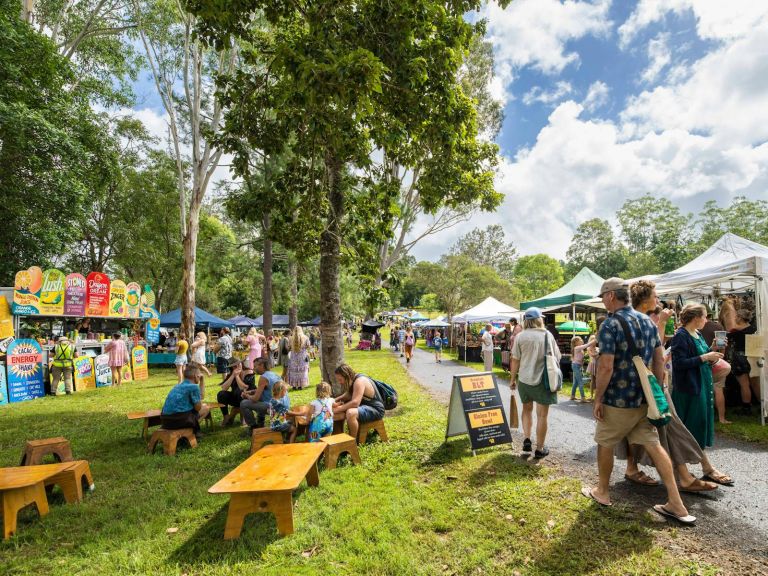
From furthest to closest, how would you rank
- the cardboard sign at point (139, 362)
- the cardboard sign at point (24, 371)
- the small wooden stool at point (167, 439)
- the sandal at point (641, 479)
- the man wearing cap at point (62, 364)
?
1. the cardboard sign at point (139, 362)
2. the man wearing cap at point (62, 364)
3. the cardboard sign at point (24, 371)
4. the small wooden stool at point (167, 439)
5. the sandal at point (641, 479)

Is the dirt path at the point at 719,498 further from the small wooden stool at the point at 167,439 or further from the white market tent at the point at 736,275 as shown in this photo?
the small wooden stool at the point at 167,439

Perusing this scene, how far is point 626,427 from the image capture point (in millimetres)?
3457

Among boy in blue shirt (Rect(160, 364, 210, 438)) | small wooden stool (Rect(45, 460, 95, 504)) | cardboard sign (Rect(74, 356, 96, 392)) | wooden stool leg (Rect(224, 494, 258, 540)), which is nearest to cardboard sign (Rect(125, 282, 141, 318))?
cardboard sign (Rect(74, 356, 96, 392))

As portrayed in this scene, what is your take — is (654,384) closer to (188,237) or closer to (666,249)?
(188,237)

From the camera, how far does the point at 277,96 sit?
6.54 m

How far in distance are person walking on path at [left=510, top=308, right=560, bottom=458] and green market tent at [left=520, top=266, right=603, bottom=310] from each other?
1015 centimetres

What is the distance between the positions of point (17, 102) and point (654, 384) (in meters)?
18.1

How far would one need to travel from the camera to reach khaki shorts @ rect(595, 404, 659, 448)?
3.41 meters

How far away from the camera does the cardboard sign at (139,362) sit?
14778 millimetres

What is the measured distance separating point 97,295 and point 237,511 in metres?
14.0

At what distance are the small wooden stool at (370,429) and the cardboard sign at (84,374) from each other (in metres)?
11.1

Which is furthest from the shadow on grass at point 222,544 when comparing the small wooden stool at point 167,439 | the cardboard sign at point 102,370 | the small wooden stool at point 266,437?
the cardboard sign at point 102,370

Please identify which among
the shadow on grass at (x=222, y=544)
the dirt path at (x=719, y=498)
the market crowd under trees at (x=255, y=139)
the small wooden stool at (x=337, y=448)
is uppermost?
the market crowd under trees at (x=255, y=139)

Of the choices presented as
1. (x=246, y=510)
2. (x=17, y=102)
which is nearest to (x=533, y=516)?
(x=246, y=510)
